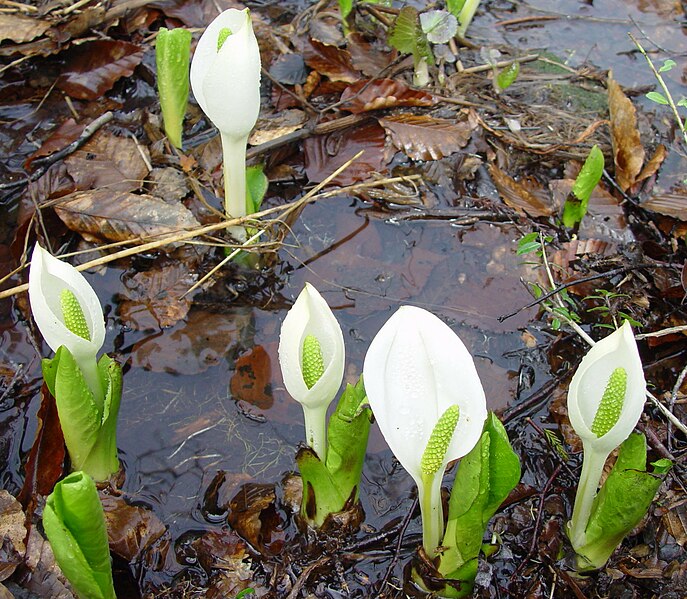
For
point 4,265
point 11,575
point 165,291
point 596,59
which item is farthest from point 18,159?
point 596,59

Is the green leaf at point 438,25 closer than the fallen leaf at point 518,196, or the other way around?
the fallen leaf at point 518,196

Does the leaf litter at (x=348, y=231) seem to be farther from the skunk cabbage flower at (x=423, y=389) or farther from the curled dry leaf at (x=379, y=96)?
the skunk cabbage flower at (x=423, y=389)

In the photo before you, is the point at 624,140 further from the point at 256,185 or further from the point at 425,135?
the point at 256,185

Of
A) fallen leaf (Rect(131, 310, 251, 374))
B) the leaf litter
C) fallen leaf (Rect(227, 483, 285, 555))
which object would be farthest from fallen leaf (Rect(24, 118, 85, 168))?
fallen leaf (Rect(227, 483, 285, 555))

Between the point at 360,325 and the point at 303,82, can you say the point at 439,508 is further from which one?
the point at 303,82

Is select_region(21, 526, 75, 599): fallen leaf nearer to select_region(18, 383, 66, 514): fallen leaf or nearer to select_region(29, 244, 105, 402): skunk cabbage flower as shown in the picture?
select_region(18, 383, 66, 514): fallen leaf

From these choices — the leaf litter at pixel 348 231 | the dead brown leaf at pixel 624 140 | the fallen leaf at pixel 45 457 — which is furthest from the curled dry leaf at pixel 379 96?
the fallen leaf at pixel 45 457

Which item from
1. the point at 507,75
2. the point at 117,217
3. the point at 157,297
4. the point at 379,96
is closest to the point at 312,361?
the point at 157,297

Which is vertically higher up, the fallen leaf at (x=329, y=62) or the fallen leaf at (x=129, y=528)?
the fallen leaf at (x=329, y=62)
